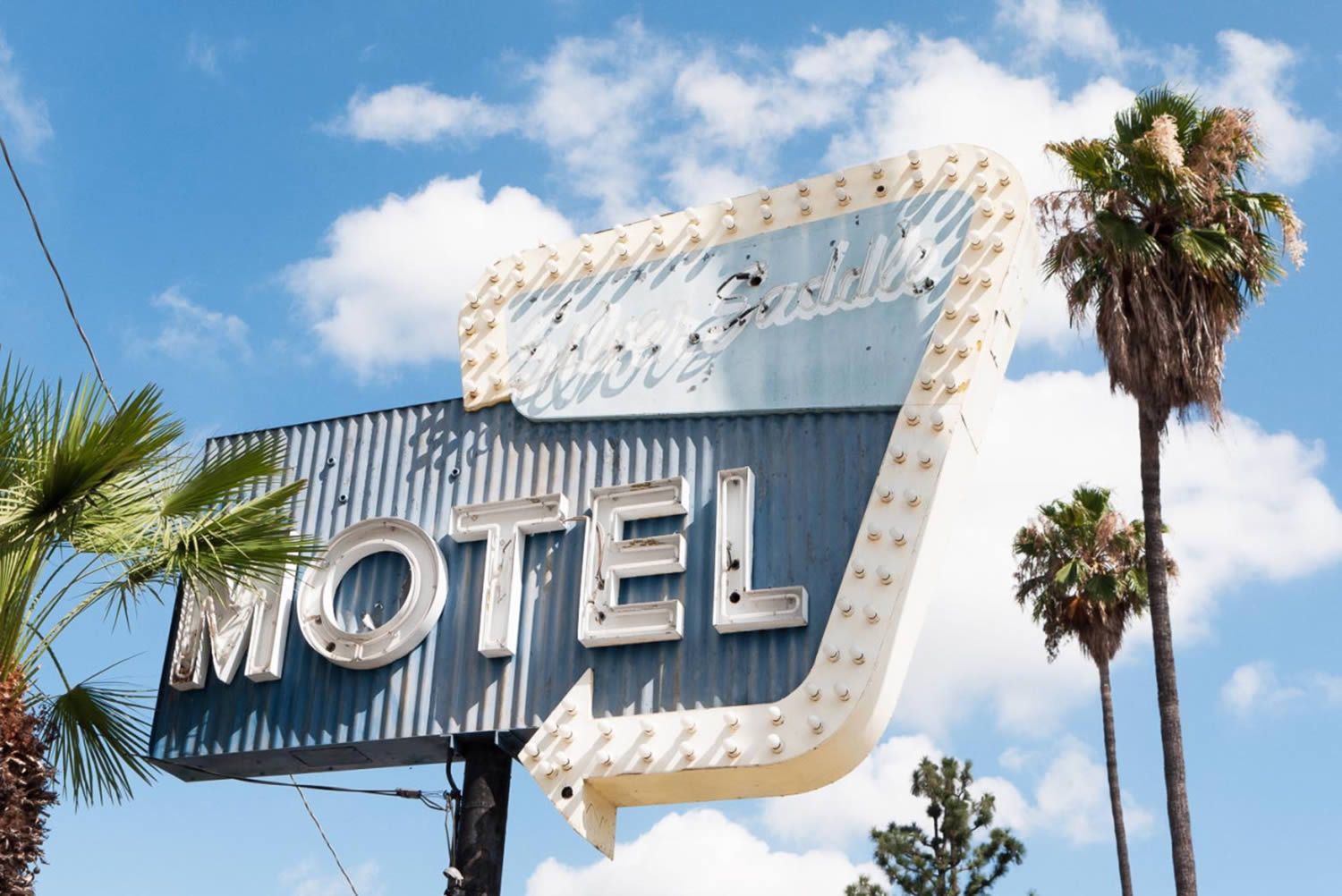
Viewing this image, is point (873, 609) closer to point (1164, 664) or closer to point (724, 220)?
point (724, 220)

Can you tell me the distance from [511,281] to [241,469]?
10.6 feet

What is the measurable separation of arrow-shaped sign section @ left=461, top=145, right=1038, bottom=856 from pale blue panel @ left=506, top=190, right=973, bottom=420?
5.3 inches

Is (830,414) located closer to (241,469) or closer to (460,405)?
(460,405)

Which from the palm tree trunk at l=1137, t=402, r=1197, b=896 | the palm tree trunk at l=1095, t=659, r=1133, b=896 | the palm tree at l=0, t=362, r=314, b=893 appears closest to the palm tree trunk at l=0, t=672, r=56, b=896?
the palm tree at l=0, t=362, r=314, b=893

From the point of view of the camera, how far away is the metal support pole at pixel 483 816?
456 inches

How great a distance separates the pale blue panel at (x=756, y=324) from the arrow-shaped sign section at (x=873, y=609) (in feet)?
0.44

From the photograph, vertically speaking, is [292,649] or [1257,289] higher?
[1257,289]

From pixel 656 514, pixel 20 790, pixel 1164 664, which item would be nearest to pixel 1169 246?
pixel 1164 664

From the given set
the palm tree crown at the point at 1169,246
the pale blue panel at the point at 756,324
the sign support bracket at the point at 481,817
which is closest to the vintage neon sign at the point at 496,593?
the sign support bracket at the point at 481,817

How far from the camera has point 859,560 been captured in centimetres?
1102

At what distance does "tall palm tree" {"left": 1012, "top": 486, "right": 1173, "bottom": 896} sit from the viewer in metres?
27.5

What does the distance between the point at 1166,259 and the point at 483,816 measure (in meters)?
11.1

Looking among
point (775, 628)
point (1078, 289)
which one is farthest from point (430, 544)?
→ point (1078, 289)

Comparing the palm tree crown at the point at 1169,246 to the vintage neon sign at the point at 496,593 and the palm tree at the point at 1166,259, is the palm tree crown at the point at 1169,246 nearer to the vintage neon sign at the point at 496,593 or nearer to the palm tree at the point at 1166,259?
the palm tree at the point at 1166,259
